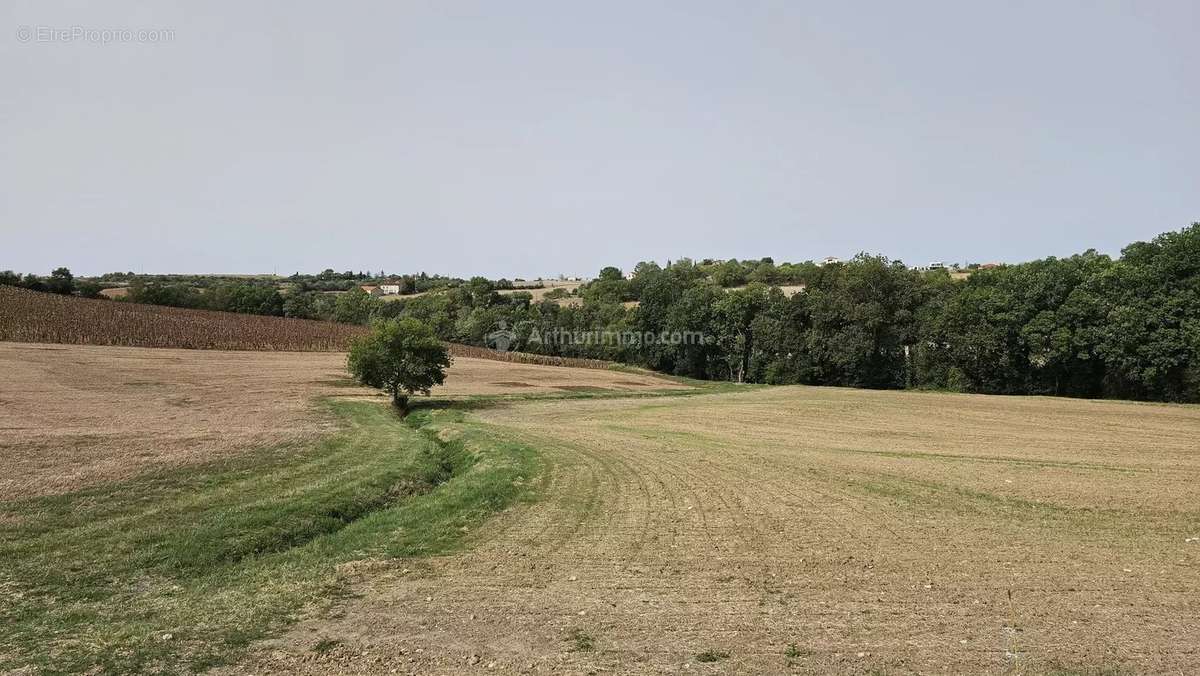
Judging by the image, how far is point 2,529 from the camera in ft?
50.4

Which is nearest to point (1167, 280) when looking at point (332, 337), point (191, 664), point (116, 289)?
point (191, 664)

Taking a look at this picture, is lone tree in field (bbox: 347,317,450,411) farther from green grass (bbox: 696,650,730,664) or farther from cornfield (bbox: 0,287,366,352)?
cornfield (bbox: 0,287,366,352)

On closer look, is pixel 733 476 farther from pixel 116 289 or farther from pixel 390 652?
pixel 116 289

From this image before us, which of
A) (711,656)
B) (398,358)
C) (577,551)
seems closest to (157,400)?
(398,358)

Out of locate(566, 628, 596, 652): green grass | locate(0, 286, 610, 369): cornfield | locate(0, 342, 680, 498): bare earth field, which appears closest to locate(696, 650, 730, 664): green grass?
locate(566, 628, 596, 652): green grass

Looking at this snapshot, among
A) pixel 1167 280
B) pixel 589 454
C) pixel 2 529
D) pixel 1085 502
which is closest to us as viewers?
pixel 2 529

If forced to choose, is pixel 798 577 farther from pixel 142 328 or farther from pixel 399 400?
pixel 142 328

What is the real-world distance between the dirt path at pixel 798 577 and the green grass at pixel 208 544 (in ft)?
4.07

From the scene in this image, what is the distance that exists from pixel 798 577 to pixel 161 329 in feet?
330

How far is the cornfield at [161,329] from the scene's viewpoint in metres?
83.0

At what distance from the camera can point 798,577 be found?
1359 cm

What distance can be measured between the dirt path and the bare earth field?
12672 mm

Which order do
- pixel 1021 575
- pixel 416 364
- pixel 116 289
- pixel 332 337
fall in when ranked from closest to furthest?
1. pixel 1021 575
2. pixel 416 364
3. pixel 332 337
4. pixel 116 289

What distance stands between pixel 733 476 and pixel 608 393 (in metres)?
45.8
